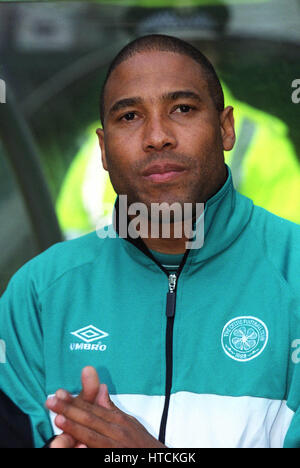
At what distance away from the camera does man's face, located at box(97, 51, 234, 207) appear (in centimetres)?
142

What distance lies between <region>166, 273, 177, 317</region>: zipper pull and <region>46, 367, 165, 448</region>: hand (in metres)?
0.22

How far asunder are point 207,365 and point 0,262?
932mm

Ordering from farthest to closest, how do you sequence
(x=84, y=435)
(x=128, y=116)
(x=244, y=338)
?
(x=128, y=116)
(x=244, y=338)
(x=84, y=435)

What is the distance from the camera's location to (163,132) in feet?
4.63

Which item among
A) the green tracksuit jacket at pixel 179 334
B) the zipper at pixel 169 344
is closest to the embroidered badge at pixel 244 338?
the green tracksuit jacket at pixel 179 334

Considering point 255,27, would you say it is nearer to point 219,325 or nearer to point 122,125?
point 122,125

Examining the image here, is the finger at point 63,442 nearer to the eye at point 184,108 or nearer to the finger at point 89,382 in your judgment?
the finger at point 89,382

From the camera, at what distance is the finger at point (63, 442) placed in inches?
50.4

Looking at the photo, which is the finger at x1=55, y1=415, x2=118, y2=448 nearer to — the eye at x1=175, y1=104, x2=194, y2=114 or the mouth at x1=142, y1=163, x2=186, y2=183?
the mouth at x1=142, y1=163, x2=186, y2=183

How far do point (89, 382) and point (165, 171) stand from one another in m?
0.46

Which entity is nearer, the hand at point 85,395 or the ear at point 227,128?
the hand at point 85,395

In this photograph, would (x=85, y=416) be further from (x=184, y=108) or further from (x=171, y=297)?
(x=184, y=108)

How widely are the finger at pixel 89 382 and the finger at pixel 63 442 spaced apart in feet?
0.27

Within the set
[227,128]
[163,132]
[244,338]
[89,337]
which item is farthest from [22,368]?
[227,128]
